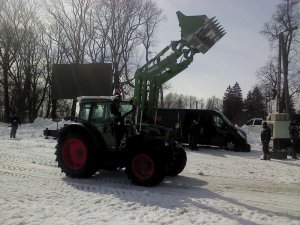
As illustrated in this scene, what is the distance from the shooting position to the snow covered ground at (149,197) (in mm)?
7391

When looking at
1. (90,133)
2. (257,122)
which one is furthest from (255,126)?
(90,133)

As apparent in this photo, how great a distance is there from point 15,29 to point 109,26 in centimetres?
1092

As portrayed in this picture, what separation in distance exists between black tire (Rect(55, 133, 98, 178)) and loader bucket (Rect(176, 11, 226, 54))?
152 inches

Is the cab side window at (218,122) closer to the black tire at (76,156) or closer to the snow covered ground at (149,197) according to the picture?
the snow covered ground at (149,197)

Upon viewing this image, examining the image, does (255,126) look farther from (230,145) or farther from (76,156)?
(76,156)

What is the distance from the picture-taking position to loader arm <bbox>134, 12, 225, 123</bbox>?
11.2 m

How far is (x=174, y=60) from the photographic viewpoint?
11.7m

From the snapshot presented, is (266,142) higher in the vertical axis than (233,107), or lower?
lower

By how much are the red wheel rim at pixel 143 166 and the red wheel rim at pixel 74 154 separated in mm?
1522

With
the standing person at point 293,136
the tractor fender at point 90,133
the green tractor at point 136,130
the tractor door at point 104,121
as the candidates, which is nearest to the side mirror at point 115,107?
the green tractor at point 136,130

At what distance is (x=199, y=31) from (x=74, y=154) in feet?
15.4

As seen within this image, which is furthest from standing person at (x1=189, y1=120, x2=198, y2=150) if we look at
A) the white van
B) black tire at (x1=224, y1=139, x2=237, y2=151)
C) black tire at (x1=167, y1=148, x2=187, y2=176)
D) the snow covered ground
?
the white van

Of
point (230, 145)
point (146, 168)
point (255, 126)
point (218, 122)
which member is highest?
point (255, 126)

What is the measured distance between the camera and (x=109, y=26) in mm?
44562
